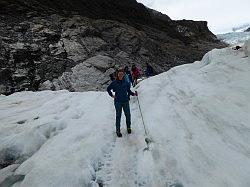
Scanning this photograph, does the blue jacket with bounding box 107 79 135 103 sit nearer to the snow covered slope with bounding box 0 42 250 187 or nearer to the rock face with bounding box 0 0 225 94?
the snow covered slope with bounding box 0 42 250 187

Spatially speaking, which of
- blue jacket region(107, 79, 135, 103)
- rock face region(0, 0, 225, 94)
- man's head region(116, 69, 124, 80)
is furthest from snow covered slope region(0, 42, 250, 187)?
rock face region(0, 0, 225, 94)

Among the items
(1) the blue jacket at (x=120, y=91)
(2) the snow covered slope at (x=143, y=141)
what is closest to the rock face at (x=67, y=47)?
(2) the snow covered slope at (x=143, y=141)

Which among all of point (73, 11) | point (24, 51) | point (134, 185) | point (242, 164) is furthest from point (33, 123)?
point (73, 11)

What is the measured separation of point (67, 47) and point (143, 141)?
26.9 metres

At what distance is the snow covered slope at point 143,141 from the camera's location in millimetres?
8305

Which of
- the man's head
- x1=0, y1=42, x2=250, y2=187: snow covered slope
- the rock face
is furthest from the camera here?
the rock face

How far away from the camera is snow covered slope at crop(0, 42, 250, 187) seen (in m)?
8.30

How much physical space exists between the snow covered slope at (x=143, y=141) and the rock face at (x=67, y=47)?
48.3ft

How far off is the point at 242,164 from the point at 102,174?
3.32m

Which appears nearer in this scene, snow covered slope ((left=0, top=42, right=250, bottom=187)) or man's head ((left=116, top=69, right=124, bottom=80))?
snow covered slope ((left=0, top=42, right=250, bottom=187))

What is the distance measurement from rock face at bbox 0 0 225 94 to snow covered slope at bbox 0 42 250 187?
1473 centimetres

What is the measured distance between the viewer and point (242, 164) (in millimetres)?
8266

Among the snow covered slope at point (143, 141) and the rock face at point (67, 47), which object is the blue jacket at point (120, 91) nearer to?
the snow covered slope at point (143, 141)

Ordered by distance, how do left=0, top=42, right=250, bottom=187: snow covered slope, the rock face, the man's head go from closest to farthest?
left=0, top=42, right=250, bottom=187: snow covered slope, the man's head, the rock face
